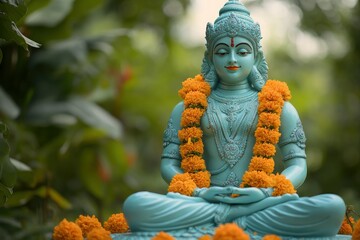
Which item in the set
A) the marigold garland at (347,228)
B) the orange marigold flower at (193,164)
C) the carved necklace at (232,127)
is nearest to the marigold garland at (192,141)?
the orange marigold flower at (193,164)

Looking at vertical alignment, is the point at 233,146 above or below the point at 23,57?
below

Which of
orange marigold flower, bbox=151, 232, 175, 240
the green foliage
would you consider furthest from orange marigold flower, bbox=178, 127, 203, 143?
the green foliage

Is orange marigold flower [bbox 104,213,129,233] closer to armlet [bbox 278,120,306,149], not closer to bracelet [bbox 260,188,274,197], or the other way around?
bracelet [bbox 260,188,274,197]

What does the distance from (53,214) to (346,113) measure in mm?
6600

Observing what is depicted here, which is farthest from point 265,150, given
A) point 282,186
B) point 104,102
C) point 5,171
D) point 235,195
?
point 104,102

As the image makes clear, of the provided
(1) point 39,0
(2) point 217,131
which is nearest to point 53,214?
(1) point 39,0

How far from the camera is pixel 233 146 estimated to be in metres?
5.33

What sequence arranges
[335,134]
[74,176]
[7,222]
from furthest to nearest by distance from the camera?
[335,134]
[74,176]
[7,222]

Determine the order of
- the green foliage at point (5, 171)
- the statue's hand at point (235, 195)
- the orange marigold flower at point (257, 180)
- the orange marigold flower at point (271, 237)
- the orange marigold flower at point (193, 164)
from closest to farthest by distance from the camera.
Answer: the orange marigold flower at point (271, 237) → the statue's hand at point (235, 195) → the orange marigold flower at point (257, 180) → the green foliage at point (5, 171) → the orange marigold flower at point (193, 164)

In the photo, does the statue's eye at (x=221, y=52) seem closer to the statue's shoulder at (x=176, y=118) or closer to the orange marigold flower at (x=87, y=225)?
the statue's shoulder at (x=176, y=118)

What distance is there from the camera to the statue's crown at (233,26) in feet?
17.7

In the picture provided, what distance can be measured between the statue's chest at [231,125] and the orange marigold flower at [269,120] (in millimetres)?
80

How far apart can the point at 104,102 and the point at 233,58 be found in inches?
227

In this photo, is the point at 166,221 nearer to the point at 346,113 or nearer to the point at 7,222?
the point at 7,222
